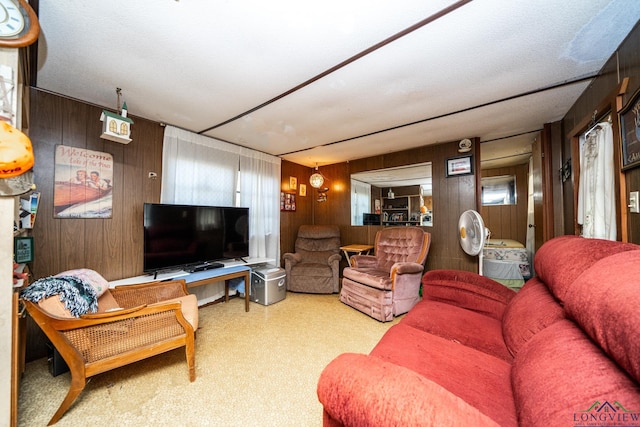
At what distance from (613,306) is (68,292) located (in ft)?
8.10

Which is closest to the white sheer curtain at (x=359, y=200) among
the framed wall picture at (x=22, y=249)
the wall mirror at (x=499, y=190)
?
the wall mirror at (x=499, y=190)

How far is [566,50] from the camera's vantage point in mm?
1539

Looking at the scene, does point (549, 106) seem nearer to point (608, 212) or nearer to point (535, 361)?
point (608, 212)

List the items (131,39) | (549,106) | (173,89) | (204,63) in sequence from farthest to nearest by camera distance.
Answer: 1. (549,106)
2. (173,89)
3. (204,63)
4. (131,39)

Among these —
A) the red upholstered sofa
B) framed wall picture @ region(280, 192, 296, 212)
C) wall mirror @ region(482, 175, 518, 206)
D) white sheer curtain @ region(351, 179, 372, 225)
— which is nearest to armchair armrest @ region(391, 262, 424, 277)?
the red upholstered sofa

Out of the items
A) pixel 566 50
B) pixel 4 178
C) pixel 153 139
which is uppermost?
pixel 566 50

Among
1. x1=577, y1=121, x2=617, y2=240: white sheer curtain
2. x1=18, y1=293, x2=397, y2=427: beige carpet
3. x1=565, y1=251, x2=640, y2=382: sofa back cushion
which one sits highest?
x1=577, y1=121, x2=617, y2=240: white sheer curtain

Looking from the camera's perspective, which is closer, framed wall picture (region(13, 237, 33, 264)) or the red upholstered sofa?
the red upholstered sofa

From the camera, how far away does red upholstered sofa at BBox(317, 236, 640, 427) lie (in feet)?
1.73

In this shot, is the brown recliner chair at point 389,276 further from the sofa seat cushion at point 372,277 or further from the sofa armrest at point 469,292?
the sofa armrest at point 469,292

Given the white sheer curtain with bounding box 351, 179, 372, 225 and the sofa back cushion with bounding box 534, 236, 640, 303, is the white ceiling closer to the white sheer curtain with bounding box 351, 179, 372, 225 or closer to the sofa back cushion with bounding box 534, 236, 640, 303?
the sofa back cushion with bounding box 534, 236, 640, 303

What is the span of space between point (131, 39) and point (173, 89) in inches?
22.7

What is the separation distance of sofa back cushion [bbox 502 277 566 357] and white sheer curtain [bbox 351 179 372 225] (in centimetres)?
324

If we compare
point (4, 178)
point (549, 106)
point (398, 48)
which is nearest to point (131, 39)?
point (4, 178)
